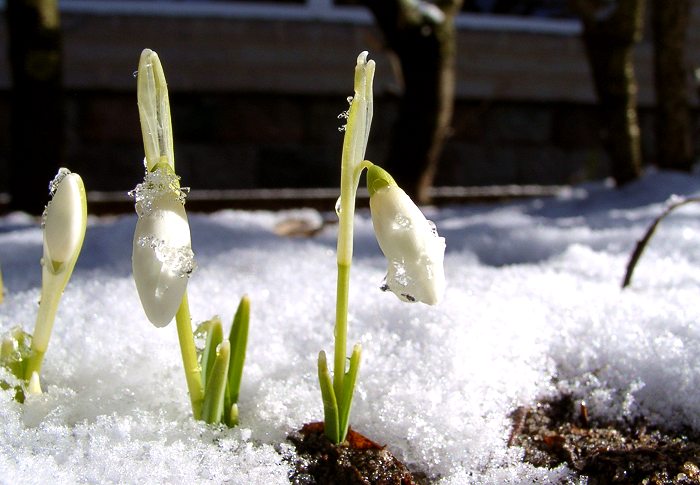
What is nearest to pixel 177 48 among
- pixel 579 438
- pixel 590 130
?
pixel 590 130

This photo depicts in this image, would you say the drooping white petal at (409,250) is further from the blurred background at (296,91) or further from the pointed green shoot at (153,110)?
the blurred background at (296,91)

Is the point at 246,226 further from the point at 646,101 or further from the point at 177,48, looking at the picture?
the point at 646,101

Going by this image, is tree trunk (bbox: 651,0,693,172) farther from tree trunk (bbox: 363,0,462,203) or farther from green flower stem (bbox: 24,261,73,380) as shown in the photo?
green flower stem (bbox: 24,261,73,380)

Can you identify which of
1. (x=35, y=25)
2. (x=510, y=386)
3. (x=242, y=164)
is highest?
(x=35, y=25)

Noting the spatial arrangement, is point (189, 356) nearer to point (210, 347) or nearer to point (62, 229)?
point (210, 347)

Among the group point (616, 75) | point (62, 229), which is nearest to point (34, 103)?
point (616, 75)

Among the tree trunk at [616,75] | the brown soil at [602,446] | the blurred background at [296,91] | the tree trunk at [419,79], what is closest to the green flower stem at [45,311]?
the brown soil at [602,446]
